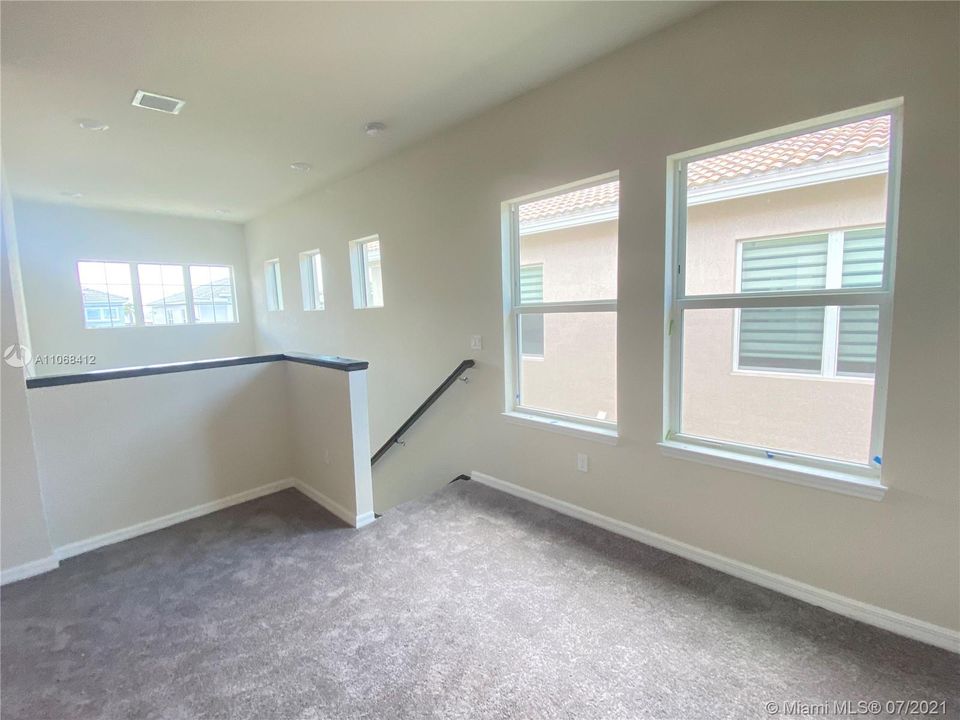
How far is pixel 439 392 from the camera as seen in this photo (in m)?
3.58

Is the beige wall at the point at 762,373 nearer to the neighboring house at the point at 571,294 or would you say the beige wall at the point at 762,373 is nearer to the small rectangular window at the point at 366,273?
the neighboring house at the point at 571,294

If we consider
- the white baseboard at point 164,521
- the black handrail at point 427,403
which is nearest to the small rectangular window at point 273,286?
the black handrail at point 427,403

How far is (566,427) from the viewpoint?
9.32 feet

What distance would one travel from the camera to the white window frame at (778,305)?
1754mm

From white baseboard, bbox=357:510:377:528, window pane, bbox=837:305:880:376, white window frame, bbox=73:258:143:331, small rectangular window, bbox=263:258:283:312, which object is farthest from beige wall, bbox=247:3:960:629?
white window frame, bbox=73:258:143:331

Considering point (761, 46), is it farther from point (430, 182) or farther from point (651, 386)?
point (430, 182)

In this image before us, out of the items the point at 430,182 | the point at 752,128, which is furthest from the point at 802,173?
the point at 430,182

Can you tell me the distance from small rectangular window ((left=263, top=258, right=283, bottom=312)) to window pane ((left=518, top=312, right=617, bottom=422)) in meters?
4.62

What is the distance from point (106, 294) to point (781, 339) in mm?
7499

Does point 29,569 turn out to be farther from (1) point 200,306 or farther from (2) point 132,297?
(1) point 200,306

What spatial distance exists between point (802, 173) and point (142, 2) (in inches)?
119

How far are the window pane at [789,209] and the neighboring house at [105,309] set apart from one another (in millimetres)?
6989

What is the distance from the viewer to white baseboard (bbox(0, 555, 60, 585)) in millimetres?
2268

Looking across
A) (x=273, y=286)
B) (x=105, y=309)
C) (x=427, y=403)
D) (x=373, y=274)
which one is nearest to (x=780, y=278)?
(x=427, y=403)
